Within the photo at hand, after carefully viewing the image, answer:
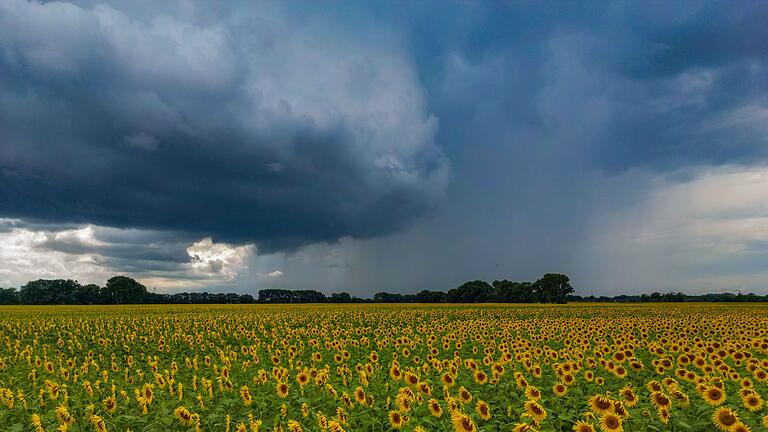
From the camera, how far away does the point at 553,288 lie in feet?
361

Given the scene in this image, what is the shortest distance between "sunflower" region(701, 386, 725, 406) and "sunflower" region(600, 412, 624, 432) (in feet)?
8.02

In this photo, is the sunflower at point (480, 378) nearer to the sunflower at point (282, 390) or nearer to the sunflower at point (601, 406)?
the sunflower at point (601, 406)

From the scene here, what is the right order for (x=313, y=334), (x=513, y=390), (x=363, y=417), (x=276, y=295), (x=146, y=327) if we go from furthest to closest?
(x=276, y=295) < (x=146, y=327) < (x=313, y=334) < (x=513, y=390) < (x=363, y=417)

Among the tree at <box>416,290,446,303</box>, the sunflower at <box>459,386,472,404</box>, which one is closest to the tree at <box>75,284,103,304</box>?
the tree at <box>416,290,446,303</box>

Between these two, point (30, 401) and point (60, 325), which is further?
point (60, 325)

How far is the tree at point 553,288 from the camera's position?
10938 centimetres

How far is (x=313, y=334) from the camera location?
87.6 feet

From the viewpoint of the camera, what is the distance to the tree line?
11512cm

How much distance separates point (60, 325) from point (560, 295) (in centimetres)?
9878

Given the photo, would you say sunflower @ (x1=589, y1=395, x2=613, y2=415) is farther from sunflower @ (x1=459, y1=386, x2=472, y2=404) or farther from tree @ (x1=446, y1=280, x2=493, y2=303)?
tree @ (x1=446, y1=280, x2=493, y2=303)

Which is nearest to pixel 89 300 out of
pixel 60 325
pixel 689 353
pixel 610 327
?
pixel 60 325

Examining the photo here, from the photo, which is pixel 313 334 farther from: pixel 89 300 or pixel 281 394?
pixel 89 300

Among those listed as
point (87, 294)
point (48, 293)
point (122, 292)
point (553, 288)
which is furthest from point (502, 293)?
point (48, 293)

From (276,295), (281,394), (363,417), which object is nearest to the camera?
(363,417)
